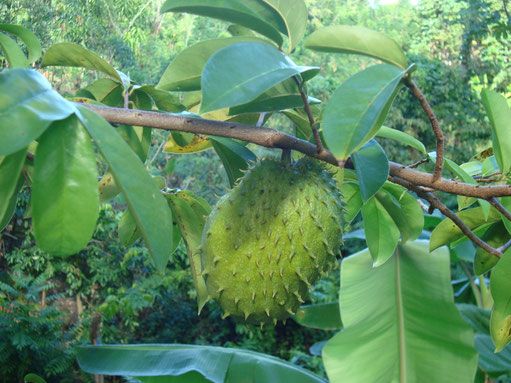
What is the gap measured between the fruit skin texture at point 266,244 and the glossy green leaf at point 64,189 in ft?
0.66

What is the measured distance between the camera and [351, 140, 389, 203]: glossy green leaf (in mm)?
397

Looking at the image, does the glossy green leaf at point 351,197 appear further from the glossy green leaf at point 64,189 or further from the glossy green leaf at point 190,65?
the glossy green leaf at point 64,189

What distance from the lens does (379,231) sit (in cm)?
70

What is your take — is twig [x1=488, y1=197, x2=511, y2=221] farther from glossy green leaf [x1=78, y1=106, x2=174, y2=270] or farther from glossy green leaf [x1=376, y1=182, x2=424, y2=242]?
glossy green leaf [x1=78, y1=106, x2=174, y2=270]

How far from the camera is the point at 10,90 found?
269mm

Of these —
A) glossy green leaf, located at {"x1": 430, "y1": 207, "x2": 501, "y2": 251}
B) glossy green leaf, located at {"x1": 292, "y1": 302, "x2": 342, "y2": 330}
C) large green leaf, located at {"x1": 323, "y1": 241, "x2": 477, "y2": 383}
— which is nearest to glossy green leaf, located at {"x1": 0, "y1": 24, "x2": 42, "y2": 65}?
glossy green leaf, located at {"x1": 430, "y1": 207, "x2": 501, "y2": 251}

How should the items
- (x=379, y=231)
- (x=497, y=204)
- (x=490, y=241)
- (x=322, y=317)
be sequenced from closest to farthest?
(x=497, y=204) → (x=379, y=231) → (x=490, y=241) → (x=322, y=317)

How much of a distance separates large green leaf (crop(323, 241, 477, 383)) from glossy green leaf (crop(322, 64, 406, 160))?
65 cm

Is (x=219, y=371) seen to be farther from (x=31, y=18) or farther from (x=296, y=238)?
(x=31, y=18)

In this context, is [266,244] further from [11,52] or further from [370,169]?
[11,52]

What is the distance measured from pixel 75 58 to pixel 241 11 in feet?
0.84

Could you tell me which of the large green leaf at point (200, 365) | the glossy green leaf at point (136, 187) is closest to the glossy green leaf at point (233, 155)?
the glossy green leaf at point (136, 187)

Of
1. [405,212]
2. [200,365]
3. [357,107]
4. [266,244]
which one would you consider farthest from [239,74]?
[200,365]

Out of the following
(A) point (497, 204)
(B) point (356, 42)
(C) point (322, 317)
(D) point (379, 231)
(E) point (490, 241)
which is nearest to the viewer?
(B) point (356, 42)
